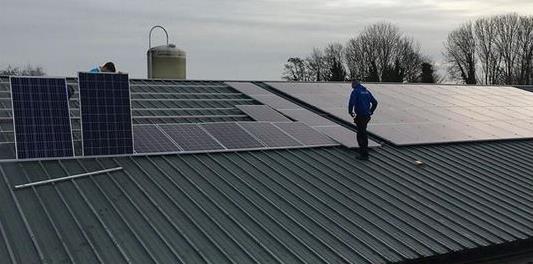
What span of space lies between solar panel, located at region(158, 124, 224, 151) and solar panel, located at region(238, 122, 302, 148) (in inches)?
44.4

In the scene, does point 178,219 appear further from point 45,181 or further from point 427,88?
point 427,88

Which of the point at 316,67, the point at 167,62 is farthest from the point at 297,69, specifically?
the point at 167,62

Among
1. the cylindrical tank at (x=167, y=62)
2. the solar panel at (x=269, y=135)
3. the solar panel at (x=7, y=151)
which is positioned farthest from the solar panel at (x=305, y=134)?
the cylindrical tank at (x=167, y=62)

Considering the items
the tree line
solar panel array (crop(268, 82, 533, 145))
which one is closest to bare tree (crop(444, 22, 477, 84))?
the tree line

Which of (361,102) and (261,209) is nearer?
(261,209)

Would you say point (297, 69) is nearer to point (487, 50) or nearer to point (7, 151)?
point (487, 50)

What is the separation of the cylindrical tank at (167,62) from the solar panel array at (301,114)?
22.9 ft

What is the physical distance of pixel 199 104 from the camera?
47.2ft

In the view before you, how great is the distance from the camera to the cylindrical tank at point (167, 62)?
76.3 ft

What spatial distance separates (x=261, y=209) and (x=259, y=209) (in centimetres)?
3

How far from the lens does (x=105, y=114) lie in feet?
34.1

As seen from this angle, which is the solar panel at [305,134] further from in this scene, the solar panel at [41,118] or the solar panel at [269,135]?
the solar panel at [41,118]

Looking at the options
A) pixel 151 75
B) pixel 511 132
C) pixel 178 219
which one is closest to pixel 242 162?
pixel 178 219

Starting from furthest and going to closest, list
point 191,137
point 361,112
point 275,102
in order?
point 275,102 → point 361,112 → point 191,137
